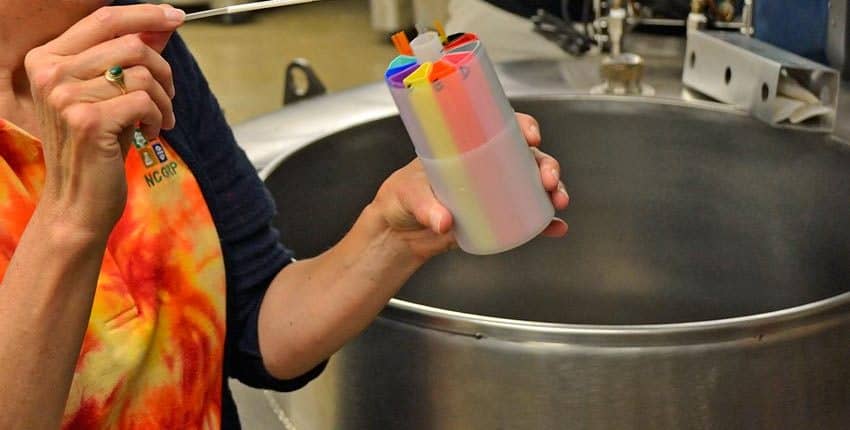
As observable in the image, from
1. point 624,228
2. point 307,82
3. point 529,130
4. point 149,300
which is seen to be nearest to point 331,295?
point 149,300

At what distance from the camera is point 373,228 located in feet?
2.86

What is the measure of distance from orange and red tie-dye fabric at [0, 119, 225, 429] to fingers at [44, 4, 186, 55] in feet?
0.46

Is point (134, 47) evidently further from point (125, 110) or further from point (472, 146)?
point (472, 146)

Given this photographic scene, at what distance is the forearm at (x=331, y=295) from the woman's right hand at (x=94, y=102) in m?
0.24

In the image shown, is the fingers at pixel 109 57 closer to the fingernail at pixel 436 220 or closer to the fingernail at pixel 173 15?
the fingernail at pixel 173 15

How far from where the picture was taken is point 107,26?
25.9 inches

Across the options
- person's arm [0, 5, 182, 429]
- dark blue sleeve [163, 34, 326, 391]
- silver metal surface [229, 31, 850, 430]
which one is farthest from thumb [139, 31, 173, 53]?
silver metal surface [229, 31, 850, 430]

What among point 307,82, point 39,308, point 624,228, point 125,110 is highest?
point 125,110

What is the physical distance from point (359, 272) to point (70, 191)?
29 cm

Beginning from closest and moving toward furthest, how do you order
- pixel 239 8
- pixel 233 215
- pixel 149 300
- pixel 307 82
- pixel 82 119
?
pixel 82 119, pixel 239 8, pixel 149 300, pixel 233 215, pixel 307 82

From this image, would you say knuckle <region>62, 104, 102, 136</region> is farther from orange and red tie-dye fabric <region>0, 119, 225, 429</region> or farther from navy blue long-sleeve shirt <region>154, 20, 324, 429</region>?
navy blue long-sleeve shirt <region>154, 20, 324, 429</region>

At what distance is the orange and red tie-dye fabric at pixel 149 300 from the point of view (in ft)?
2.60

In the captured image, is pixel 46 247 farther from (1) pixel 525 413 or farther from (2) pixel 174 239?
(1) pixel 525 413

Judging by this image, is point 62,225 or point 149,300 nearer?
point 62,225
